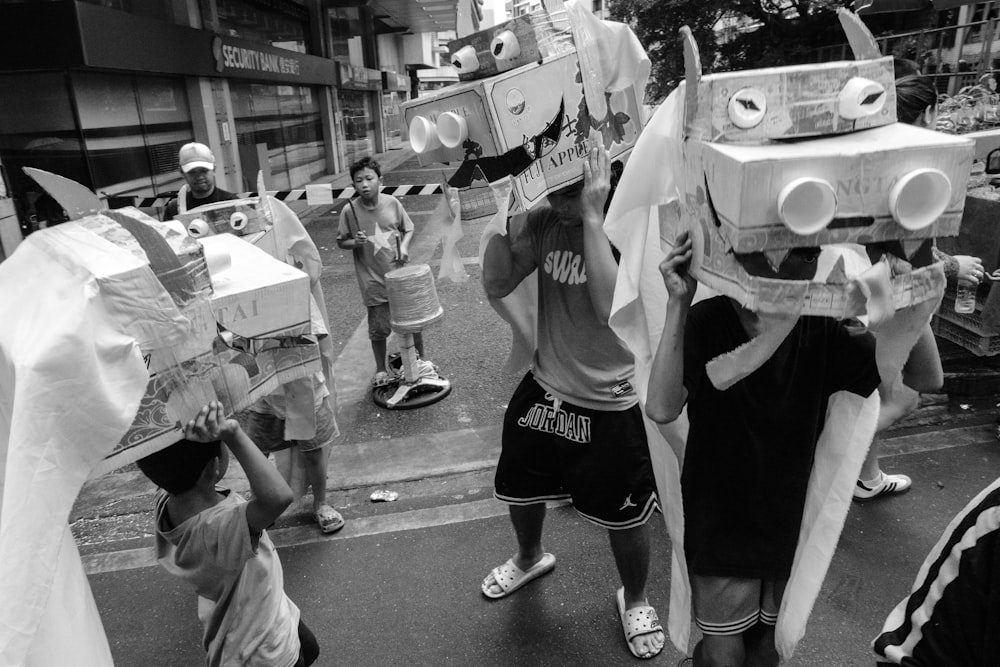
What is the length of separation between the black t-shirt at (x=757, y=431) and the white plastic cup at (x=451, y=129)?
84cm

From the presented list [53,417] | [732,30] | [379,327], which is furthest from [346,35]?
[53,417]

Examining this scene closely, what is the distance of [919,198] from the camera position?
1222mm

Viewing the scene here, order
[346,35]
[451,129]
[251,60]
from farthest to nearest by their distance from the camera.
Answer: [346,35] → [251,60] → [451,129]

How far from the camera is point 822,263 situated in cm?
187

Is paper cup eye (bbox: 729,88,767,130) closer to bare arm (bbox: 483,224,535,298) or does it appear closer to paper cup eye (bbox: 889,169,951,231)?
paper cup eye (bbox: 889,169,951,231)

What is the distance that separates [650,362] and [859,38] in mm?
983

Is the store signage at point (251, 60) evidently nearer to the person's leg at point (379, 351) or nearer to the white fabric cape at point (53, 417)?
the person's leg at point (379, 351)

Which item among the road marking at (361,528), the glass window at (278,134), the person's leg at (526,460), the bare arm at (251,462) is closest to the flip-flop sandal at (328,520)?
the road marking at (361,528)

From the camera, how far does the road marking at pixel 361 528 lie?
3338mm

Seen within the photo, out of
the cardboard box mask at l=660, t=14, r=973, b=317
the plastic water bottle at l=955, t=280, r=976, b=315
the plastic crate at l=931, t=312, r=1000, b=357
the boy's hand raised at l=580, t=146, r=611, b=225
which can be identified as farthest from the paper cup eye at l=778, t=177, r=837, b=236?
the plastic crate at l=931, t=312, r=1000, b=357

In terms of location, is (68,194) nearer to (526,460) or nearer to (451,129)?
(451,129)

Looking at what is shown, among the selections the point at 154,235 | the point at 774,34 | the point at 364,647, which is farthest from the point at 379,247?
the point at 774,34

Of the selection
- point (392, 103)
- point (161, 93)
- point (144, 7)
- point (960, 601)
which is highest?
point (144, 7)

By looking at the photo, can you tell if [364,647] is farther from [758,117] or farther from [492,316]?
[492,316]
